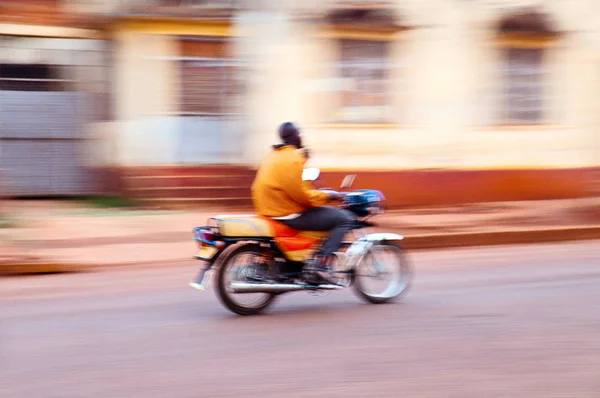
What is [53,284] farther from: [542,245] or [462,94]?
[462,94]

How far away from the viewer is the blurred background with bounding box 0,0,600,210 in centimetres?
1488

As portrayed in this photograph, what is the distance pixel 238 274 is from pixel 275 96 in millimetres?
7587

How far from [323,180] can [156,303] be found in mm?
6683

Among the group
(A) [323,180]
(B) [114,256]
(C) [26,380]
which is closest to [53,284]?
(B) [114,256]

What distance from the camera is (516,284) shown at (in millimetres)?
9016

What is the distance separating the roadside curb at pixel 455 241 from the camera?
10562 mm

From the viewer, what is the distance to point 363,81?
15359mm

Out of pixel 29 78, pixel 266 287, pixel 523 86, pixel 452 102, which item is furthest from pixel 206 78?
pixel 266 287

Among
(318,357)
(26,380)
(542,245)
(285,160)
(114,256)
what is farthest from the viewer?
(542,245)

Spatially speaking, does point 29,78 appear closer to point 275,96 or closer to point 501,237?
point 275,96

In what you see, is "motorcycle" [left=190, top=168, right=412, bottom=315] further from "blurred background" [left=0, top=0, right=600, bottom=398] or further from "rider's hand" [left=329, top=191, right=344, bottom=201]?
"blurred background" [left=0, top=0, right=600, bottom=398]

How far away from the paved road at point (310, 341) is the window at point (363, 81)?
594cm

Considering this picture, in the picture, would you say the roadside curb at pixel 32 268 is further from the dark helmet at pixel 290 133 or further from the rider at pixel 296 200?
the dark helmet at pixel 290 133

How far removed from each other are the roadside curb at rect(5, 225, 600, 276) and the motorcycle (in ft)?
10.7
